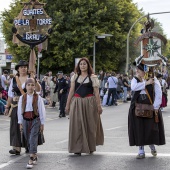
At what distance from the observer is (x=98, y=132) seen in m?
9.88

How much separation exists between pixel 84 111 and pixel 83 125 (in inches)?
10.8

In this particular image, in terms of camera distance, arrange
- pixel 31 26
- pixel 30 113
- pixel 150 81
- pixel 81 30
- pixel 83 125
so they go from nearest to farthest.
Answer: pixel 30 113 → pixel 150 81 → pixel 83 125 → pixel 31 26 → pixel 81 30

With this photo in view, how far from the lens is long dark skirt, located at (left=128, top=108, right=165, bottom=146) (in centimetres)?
902

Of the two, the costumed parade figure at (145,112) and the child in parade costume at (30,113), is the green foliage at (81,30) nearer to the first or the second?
the costumed parade figure at (145,112)

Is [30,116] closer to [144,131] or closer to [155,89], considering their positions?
[144,131]

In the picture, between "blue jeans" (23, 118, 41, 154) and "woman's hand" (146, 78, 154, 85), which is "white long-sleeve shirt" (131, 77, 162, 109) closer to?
"woman's hand" (146, 78, 154, 85)

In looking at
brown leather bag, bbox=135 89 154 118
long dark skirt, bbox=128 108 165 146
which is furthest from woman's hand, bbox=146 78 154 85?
long dark skirt, bbox=128 108 165 146

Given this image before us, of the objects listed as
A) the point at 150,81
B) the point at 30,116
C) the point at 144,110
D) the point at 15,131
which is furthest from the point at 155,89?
the point at 15,131

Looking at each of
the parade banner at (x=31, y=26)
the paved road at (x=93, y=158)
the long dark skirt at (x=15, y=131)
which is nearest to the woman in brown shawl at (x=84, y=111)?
the paved road at (x=93, y=158)

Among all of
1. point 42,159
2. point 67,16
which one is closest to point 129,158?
point 42,159

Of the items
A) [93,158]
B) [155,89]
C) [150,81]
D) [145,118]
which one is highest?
[150,81]

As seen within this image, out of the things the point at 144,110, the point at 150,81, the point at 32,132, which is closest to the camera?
the point at 32,132

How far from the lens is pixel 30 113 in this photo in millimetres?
8875

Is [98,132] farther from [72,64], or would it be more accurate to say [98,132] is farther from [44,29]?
[72,64]
